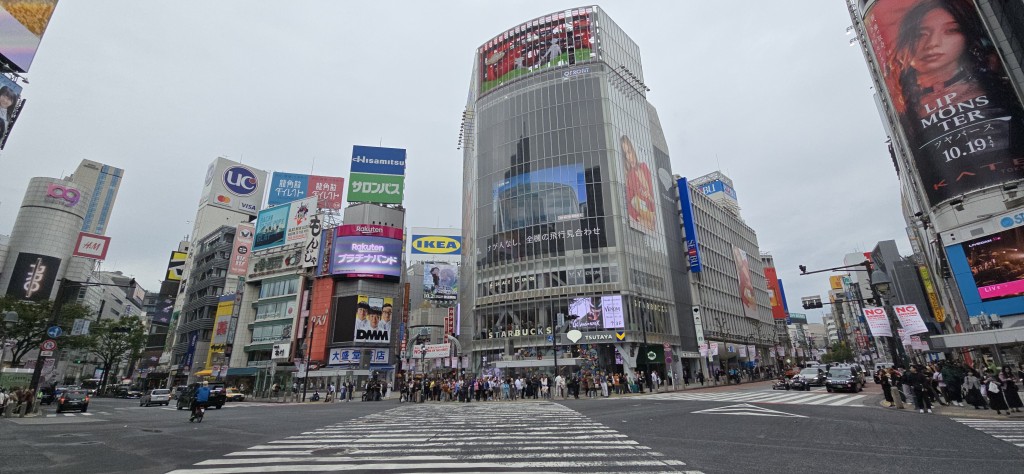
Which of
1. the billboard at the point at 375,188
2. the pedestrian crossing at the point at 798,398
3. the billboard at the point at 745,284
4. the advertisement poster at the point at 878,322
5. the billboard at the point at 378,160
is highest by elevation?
the billboard at the point at 378,160

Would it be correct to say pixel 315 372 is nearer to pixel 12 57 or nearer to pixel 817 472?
pixel 12 57

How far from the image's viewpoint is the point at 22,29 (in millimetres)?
36906

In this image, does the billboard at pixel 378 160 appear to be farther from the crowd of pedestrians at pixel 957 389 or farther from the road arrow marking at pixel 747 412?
the crowd of pedestrians at pixel 957 389

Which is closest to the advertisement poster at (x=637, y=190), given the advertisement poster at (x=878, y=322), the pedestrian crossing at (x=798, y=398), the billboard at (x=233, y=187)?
the pedestrian crossing at (x=798, y=398)

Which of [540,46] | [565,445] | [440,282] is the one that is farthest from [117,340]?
[565,445]

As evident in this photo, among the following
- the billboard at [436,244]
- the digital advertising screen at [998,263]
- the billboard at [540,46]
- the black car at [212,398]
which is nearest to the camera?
the black car at [212,398]

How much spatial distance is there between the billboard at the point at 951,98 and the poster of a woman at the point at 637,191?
2481 centimetres

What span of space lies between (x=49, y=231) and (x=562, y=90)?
100545 mm

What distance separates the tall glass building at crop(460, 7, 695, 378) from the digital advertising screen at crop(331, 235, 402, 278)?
10381mm

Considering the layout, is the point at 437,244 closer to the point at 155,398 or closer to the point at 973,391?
the point at 155,398

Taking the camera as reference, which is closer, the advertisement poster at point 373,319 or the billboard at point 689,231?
the advertisement poster at point 373,319

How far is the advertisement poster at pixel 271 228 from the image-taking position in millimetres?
64988

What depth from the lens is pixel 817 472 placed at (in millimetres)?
7539

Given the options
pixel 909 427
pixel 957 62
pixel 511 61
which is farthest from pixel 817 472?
pixel 511 61
